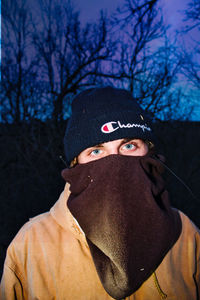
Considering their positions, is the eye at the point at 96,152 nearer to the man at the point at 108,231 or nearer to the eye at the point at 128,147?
the man at the point at 108,231

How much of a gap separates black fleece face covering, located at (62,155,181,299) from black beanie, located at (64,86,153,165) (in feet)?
0.92

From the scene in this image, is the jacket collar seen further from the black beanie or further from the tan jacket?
the black beanie

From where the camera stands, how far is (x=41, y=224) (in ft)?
4.56

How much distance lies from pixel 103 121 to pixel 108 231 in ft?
2.46

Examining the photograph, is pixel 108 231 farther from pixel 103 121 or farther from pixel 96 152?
pixel 103 121

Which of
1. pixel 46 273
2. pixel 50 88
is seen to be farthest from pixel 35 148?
pixel 46 273

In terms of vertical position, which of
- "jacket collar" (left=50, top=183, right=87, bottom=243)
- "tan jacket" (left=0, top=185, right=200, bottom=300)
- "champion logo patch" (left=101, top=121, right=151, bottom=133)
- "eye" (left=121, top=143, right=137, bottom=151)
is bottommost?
"tan jacket" (left=0, top=185, right=200, bottom=300)

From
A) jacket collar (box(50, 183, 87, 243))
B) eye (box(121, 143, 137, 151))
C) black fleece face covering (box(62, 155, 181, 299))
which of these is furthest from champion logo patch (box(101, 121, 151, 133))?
jacket collar (box(50, 183, 87, 243))

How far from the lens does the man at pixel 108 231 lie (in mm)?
1121

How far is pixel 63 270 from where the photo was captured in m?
1.27

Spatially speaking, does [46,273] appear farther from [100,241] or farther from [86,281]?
[100,241]

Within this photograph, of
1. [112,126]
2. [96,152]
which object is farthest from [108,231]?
[112,126]

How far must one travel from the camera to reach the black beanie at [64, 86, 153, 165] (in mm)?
1456

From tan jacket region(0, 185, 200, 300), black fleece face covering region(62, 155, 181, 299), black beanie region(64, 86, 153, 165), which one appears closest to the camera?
black fleece face covering region(62, 155, 181, 299)
